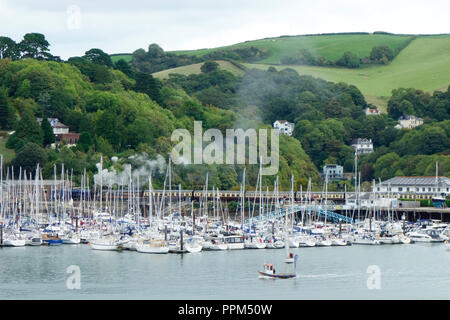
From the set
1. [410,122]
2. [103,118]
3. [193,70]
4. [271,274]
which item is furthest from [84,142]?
[193,70]

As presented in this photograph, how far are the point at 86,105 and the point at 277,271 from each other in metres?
62.3

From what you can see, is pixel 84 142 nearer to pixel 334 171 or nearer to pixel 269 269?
pixel 334 171

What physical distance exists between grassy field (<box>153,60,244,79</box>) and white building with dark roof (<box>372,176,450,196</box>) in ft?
202

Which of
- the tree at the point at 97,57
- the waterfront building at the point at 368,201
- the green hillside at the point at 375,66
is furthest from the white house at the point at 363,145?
the waterfront building at the point at 368,201

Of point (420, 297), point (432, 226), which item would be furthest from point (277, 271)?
point (432, 226)

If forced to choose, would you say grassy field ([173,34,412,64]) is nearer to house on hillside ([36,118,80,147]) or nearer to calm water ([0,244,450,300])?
house on hillside ([36,118,80,147])

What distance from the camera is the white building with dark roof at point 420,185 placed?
8488 cm

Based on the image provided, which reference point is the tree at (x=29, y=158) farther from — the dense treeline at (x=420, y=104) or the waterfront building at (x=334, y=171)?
the dense treeline at (x=420, y=104)

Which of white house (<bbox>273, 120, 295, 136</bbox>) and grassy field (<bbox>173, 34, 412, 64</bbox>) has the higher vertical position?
grassy field (<bbox>173, 34, 412, 64</bbox>)

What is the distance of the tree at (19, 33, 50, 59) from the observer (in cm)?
11681

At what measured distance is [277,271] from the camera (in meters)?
44.6

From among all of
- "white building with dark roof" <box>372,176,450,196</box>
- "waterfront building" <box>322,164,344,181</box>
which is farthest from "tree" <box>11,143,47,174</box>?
"waterfront building" <box>322,164,344,181</box>

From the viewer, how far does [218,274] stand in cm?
4391

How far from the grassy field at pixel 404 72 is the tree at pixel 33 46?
138ft
